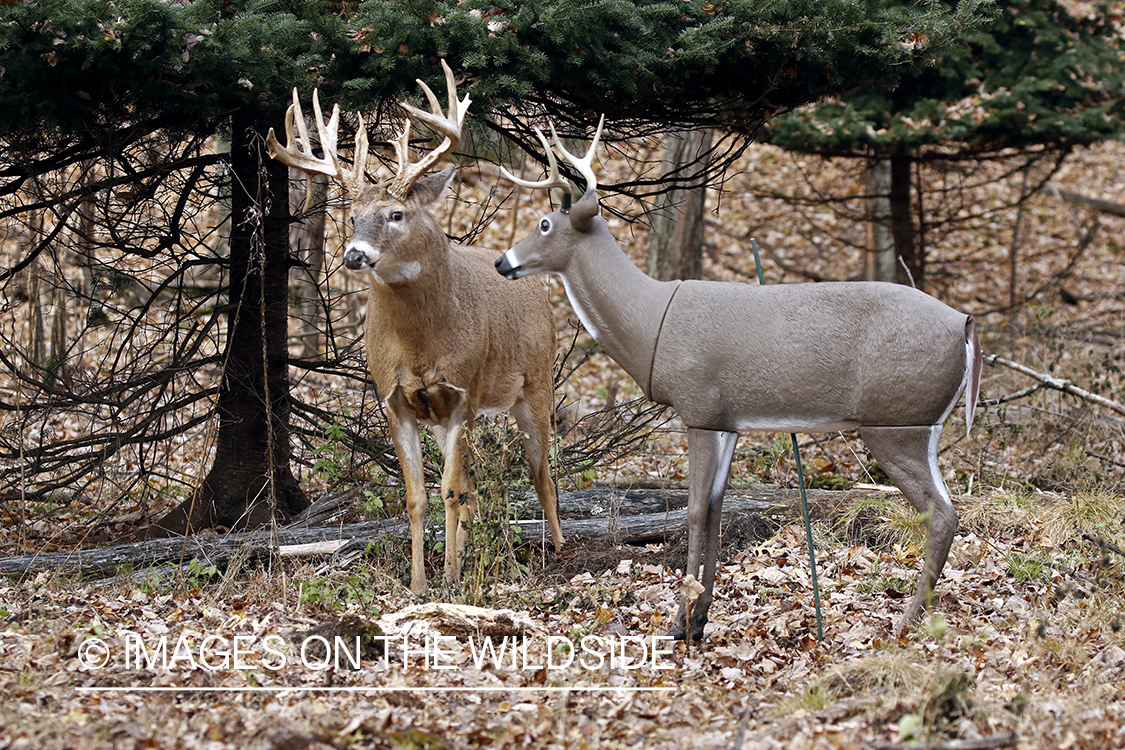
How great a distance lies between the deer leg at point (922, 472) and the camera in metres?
4.86

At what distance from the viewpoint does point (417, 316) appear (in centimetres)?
590

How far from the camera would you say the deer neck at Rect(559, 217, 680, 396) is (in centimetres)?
514

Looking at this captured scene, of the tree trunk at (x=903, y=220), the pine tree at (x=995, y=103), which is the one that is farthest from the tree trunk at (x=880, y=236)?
the pine tree at (x=995, y=103)

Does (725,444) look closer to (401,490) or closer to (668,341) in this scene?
(668,341)

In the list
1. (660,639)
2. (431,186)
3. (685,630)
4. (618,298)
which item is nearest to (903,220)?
(431,186)

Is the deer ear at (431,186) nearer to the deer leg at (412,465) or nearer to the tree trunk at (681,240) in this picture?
the deer leg at (412,465)

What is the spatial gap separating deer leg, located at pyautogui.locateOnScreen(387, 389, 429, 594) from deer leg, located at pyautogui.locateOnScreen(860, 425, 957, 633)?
8.61 ft

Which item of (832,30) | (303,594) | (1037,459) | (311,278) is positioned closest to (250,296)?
(311,278)

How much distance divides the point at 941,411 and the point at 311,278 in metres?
4.62

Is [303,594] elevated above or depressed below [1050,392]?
below

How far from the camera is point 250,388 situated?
288 inches

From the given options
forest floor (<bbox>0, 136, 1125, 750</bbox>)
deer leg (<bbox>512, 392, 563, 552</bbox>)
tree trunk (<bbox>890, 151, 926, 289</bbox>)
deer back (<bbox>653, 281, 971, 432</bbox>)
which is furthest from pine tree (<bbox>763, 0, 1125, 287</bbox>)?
deer back (<bbox>653, 281, 971, 432</bbox>)

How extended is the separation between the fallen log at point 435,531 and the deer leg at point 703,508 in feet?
6.36

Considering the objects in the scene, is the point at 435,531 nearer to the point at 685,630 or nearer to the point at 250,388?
the point at 250,388
